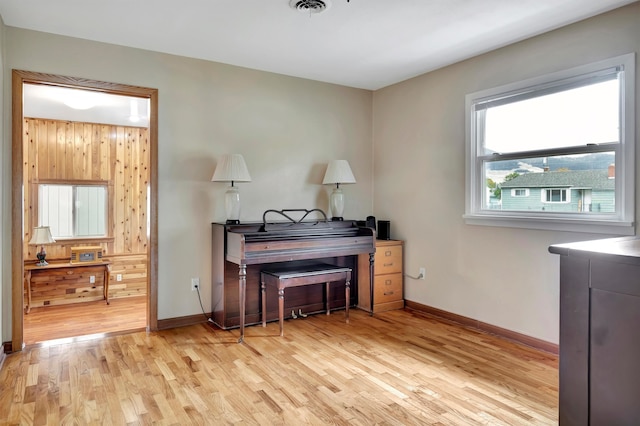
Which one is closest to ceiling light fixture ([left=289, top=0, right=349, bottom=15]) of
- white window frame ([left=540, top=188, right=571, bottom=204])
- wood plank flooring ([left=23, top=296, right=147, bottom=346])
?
white window frame ([left=540, top=188, right=571, bottom=204])

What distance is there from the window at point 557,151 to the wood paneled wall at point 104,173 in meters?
3.85

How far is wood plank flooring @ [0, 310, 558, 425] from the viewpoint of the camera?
221 cm

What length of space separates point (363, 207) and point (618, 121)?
254 cm

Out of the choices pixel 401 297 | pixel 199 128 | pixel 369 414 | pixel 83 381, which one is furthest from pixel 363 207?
pixel 83 381

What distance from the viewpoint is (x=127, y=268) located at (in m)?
5.33

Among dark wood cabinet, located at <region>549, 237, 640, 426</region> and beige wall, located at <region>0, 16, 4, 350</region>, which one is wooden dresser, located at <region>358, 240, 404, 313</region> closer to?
dark wood cabinet, located at <region>549, 237, 640, 426</region>

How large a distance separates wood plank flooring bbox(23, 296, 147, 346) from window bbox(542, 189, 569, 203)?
348cm

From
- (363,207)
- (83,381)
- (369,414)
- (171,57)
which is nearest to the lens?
(369,414)

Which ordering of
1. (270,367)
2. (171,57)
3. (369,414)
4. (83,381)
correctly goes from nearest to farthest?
(369,414)
(83,381)
(270,367)
(171,57)

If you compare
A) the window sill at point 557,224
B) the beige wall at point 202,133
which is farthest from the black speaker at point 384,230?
the window sill at point 557,224

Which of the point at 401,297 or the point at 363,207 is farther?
the point at 363,207

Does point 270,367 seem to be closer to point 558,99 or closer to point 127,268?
point 558,99

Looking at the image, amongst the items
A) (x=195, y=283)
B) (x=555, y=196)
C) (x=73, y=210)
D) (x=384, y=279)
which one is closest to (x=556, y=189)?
(x=555, y=196)

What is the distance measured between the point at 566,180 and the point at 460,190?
35.4 inches
